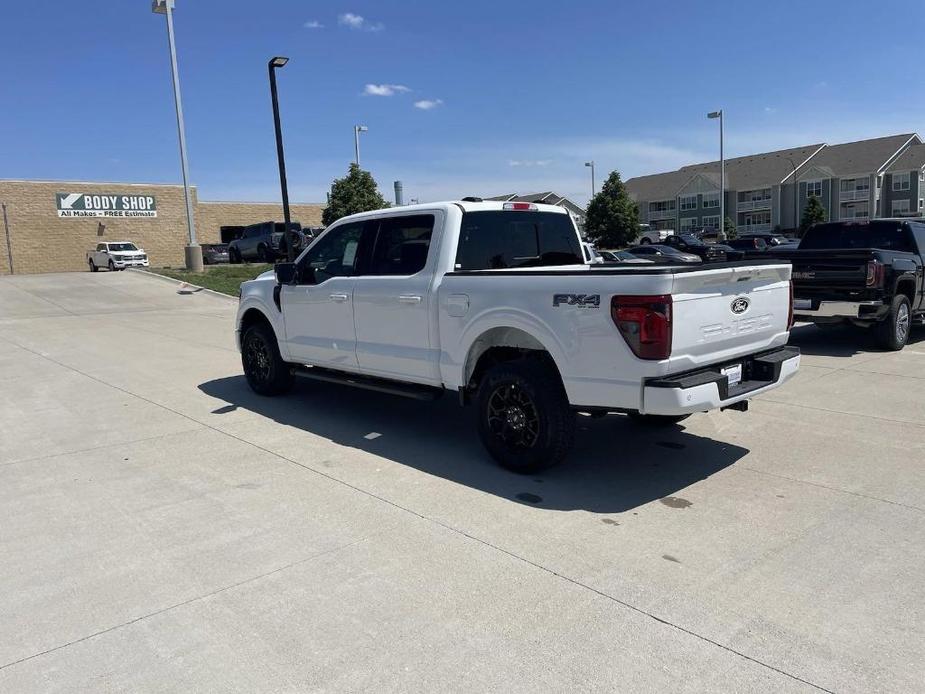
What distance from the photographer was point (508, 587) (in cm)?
355

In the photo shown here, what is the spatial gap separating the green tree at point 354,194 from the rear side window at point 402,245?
1280 inches

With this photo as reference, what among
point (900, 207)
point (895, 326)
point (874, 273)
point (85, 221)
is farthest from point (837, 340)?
point (900, 207)

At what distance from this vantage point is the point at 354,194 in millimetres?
38219

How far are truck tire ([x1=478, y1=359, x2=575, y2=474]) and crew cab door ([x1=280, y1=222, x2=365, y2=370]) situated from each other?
1.82 metres

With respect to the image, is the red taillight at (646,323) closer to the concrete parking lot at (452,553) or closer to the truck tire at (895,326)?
the concrete parking lot at (452,553)

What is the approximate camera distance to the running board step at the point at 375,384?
19.4 ft

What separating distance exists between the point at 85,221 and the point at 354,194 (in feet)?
63.1

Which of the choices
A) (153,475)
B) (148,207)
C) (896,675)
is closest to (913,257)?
(896,675)

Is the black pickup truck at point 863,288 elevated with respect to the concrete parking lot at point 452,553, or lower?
elevated

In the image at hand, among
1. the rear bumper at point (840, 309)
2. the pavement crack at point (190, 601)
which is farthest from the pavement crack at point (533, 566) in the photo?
the rear bumper at point (840, 309)

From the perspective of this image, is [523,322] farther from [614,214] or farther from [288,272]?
[614,214]

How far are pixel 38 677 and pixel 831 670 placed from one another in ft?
10.7

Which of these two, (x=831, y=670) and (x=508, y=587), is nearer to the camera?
(x=831, y=670)

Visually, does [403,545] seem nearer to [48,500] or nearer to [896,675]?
[896,675]
